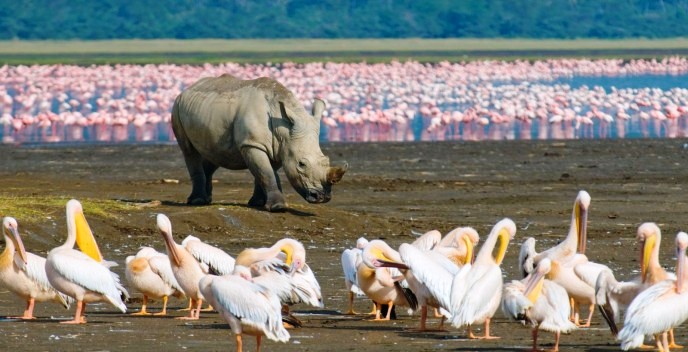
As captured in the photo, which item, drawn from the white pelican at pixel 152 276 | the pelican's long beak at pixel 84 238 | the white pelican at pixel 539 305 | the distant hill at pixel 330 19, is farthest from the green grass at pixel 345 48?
the white pelican at pixel 539 305

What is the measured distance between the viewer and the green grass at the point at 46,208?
701 inches

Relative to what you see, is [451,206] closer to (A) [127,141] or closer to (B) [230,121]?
(B) [230,121]

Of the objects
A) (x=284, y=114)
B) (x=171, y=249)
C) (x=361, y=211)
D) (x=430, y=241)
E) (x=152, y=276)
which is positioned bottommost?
(x=361, y=211)

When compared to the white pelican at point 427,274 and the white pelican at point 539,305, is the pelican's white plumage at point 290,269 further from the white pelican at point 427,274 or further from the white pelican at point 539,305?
the white pelican at point 539,305

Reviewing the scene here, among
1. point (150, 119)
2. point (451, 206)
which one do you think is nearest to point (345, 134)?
point (150, 119)

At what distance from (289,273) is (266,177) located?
23.9 ft

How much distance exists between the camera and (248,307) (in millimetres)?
10539

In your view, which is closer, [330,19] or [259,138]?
[259,138]

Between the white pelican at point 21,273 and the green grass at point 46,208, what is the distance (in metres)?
4.93

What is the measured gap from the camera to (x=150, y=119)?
39.8m

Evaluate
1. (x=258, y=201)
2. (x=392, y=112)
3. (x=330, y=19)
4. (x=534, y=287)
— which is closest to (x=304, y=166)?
(x=258, y=201)

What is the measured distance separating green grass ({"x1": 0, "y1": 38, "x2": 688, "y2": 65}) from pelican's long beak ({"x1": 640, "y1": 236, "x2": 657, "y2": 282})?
94895 millimetres

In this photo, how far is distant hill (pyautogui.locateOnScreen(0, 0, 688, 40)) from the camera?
159500 mm

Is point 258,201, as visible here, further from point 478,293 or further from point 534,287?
point 534,287
